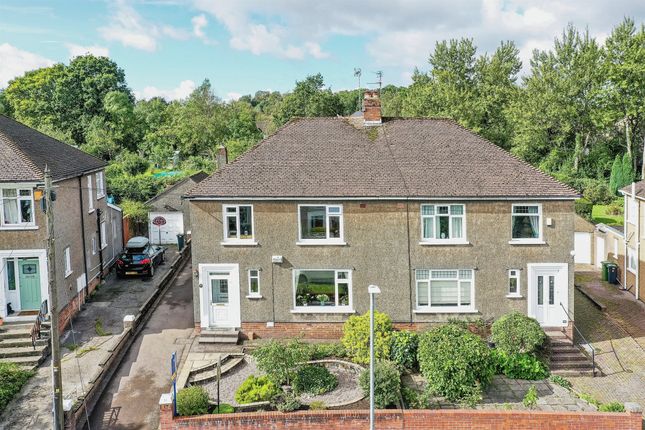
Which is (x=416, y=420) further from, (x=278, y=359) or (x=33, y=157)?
(x=33, y=157)

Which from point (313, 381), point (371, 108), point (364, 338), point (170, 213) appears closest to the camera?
point (313, 381)

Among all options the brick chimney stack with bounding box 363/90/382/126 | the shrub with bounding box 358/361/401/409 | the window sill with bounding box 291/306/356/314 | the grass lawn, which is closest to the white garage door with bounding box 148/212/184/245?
the brick chimney stack with bounding box 363/90/382/126

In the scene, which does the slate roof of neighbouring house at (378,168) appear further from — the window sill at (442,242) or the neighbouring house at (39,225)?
the neighbouring house at (39,225)

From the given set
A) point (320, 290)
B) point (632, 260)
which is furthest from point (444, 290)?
point (632, 260)

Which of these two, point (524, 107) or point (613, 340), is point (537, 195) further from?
point (524, 107)

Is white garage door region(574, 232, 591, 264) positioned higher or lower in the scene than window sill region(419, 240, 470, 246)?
lower

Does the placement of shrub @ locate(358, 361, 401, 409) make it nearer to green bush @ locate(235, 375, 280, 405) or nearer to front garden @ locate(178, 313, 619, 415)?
front garden @ locate(178, 313, 619, 415)

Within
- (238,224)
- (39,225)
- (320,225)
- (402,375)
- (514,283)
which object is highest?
(39,225)

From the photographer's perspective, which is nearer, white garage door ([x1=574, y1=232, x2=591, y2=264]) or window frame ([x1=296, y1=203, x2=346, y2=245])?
window frame ([x1=296, y1=203, x2=346, y2=245])
